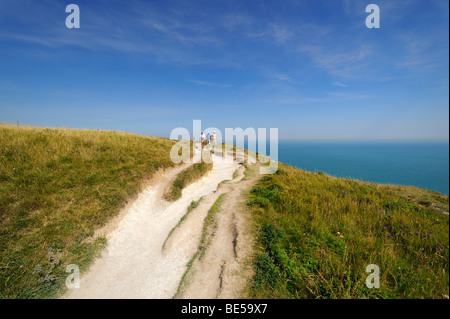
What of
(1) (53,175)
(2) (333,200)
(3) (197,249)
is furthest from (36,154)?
(2) (333,200)

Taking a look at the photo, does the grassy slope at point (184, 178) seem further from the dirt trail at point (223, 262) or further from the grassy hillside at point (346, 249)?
the grassy hillside at point (346, 249)

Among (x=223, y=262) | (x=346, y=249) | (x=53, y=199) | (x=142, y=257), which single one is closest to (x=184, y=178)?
(x=142, y=257)

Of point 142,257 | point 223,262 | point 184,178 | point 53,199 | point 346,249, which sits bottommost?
point 142,257

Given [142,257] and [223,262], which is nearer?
[223,262]

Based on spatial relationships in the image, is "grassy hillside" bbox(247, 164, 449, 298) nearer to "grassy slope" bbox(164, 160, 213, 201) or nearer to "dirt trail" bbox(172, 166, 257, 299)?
"dirt trail" bbox(172, 166, 257, 299)

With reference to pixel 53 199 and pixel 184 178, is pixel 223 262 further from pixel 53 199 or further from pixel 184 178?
pixel 184 178

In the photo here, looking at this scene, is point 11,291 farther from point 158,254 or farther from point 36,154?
point 36,154

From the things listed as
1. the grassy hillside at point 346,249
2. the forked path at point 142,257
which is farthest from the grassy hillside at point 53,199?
the grassy hillside at point 346,249
